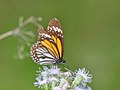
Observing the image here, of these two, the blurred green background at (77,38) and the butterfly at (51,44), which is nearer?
the butterfly at (51,44)

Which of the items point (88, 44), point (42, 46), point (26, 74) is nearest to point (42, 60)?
point (42, 46)

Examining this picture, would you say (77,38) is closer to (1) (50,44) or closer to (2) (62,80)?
(1) (50,44)

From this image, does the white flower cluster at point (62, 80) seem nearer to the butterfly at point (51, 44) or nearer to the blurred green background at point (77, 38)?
the butterfly at point (51, 44)

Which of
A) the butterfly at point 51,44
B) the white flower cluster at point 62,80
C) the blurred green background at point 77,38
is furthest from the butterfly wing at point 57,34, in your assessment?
the blurred green background at point 77,38

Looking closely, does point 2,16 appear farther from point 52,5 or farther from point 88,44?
point 88,44

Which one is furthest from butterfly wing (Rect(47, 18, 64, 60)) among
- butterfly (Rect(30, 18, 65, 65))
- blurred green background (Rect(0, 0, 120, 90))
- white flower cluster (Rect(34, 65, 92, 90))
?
blurred green background (Rect(0, 0, 120, 90))

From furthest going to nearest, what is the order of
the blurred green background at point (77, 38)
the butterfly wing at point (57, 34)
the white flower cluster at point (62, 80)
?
the blurred green background at point (77, 38), the butterfly wing at point (57, 34), the white flower cluster at point (62, 80)

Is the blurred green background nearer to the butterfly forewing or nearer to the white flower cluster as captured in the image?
the butterfly forewing
